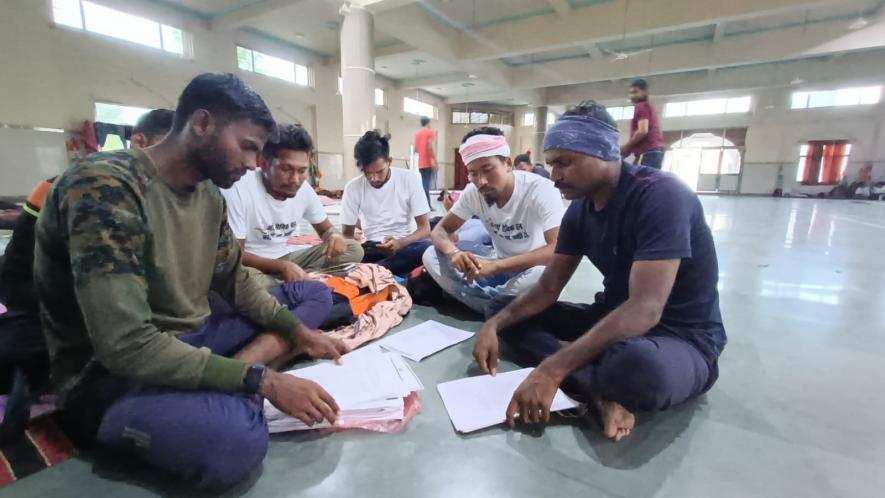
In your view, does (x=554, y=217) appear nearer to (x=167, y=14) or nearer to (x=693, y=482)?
(x=693, y=482)

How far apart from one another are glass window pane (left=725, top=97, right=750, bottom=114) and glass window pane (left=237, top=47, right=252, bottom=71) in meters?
14.9

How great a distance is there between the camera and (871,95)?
11992mm

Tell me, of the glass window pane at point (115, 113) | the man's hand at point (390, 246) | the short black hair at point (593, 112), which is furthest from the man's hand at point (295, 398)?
the glass window pane at point (115, 113)

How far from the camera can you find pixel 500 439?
111 cm

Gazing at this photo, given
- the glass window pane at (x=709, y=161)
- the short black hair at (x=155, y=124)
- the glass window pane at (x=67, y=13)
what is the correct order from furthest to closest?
the glass window pane at (x=709, y=161)
the glass window pane at (x=67, y=13)
the short black hair at (x=155, y=124)

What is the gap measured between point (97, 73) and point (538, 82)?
9.61 metres

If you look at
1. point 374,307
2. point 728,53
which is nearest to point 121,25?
point 374,307

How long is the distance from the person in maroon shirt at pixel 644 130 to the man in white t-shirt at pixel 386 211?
8.52 ft

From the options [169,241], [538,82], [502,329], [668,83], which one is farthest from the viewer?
[668,83]

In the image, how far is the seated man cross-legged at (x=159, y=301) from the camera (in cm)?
81

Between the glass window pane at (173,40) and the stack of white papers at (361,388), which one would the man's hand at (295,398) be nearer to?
the stack of white papers at (361,388)

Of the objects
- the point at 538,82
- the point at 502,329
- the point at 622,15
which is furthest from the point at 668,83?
the point at 502,329

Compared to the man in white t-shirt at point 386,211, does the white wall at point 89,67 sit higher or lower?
higher

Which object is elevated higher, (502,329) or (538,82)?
(538,82)
